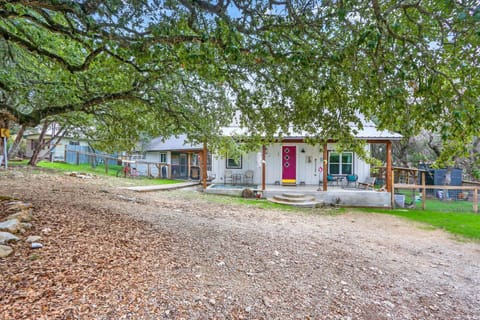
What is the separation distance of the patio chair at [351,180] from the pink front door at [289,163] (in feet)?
8.72

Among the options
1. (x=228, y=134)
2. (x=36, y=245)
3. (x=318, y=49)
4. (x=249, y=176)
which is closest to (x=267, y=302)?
(x=36, y=245)

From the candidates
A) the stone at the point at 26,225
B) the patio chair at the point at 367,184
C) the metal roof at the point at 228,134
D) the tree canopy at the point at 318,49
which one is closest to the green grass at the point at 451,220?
the patio chair at the point at 367,184

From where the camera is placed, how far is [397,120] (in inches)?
137

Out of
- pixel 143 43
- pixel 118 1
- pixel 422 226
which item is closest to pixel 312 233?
pixel 422 226

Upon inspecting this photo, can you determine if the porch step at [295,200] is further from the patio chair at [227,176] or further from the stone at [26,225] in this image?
the stone at [26,225]

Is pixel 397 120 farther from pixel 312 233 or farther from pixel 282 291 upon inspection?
pixel 312 233

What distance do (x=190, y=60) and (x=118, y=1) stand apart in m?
1.15

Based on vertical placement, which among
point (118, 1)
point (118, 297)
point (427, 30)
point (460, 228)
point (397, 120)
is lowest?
point (460, 228)

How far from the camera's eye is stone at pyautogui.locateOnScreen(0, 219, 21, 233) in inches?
135

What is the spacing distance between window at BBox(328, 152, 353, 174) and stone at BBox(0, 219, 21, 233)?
1305 cm

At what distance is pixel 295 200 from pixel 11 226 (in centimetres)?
934

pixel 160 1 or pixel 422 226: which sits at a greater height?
pixel 160 1

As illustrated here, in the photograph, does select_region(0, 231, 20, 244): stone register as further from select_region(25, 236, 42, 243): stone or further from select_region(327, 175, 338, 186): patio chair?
select_region(327, 175, 338, 186): patio chair

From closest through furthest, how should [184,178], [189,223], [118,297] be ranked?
[118,297], [189,223], [184,178]
